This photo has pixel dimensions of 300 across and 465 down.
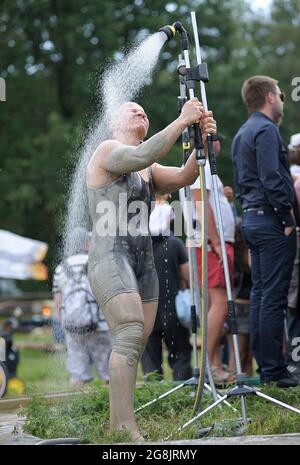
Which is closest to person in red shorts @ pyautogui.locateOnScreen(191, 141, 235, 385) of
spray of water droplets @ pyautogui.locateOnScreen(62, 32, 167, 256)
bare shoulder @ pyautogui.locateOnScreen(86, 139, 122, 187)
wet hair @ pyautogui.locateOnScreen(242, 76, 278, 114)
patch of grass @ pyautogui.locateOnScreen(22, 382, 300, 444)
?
wet hair @ pyautogui.locateOnScreen(242, 76, 278, 114)

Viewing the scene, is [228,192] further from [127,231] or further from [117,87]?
[127,231]

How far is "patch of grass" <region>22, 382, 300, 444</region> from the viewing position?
201 inches

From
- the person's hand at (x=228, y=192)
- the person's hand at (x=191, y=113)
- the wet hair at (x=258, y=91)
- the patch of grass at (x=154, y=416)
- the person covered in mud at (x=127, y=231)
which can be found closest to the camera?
the person covered in mud at (x=127, y=231)

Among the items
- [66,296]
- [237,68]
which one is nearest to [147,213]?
[66,296]

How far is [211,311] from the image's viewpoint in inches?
299

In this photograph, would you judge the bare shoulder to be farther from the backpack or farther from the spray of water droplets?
the backpack

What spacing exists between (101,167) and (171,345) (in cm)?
314

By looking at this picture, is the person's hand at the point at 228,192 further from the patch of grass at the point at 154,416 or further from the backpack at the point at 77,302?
the patch of grass at the point at 154,416

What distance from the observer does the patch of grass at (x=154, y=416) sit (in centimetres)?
511

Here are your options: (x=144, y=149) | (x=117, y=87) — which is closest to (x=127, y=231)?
(x=144, y=149)

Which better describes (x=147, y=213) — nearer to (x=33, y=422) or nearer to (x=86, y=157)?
(x=86, y=157)

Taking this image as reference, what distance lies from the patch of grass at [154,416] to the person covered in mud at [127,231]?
39 cm

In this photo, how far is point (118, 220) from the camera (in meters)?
5.27

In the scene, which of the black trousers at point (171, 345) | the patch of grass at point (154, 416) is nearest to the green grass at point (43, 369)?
the black trousers at point (171, 345)
